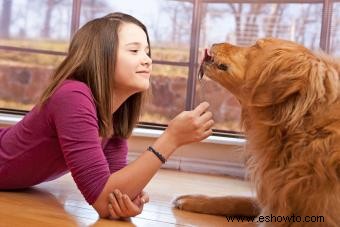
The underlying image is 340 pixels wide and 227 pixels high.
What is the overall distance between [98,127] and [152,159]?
224mm

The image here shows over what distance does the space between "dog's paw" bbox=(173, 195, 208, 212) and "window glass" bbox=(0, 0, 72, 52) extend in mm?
1453

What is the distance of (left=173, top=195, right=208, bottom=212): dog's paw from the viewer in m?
1.60

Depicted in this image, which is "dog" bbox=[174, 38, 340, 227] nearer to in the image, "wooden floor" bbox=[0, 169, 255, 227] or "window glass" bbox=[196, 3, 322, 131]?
"wooden floor" bbox=[0, 169, 255, 227]

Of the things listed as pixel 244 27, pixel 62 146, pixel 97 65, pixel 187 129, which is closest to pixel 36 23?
pixel 244 27

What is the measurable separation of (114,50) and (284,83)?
0.59 metres

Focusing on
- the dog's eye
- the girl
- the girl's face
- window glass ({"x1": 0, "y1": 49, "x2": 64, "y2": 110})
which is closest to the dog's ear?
the dog's eye

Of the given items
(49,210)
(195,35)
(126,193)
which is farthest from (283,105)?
(195,35)

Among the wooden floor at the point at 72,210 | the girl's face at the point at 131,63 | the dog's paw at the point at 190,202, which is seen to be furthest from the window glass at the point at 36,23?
the dog's paw at the point at 190,202

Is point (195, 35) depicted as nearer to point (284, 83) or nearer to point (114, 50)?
point (114, 50)

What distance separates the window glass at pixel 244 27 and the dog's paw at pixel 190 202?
0.86 meters

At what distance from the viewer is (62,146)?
1.41 meters

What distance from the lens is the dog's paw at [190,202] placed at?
1.60 m

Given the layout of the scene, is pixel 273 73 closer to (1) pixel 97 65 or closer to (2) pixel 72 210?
(1) pixel 97 65

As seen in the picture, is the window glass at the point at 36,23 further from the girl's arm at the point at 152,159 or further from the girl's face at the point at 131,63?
the girl's arm at the point at 152,159
